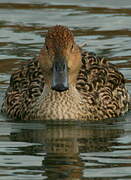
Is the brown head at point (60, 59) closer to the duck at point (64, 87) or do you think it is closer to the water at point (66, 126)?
the duck at point (64, 87)

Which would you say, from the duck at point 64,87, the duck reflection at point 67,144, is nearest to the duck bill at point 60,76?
the duck at point 64,87

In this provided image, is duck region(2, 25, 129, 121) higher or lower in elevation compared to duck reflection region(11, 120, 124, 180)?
higher

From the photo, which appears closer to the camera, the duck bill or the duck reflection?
the duck reflection

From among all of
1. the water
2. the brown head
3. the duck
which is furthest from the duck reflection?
the brown head

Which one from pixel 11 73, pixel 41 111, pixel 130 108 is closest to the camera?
pixel 41 111

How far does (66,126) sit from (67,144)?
1139mm

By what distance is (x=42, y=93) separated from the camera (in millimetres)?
14414

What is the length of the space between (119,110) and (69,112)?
94 centimetres

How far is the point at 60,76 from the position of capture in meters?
13.3

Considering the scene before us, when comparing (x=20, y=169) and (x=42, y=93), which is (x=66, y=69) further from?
(x=20, y=169)

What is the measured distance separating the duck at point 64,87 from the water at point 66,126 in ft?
0.78

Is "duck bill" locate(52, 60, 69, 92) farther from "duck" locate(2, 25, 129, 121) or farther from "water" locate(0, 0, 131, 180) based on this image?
"water" locate(0, 0, 131, 180)

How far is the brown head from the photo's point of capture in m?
13.3

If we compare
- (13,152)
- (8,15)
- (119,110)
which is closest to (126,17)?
(8,15)
